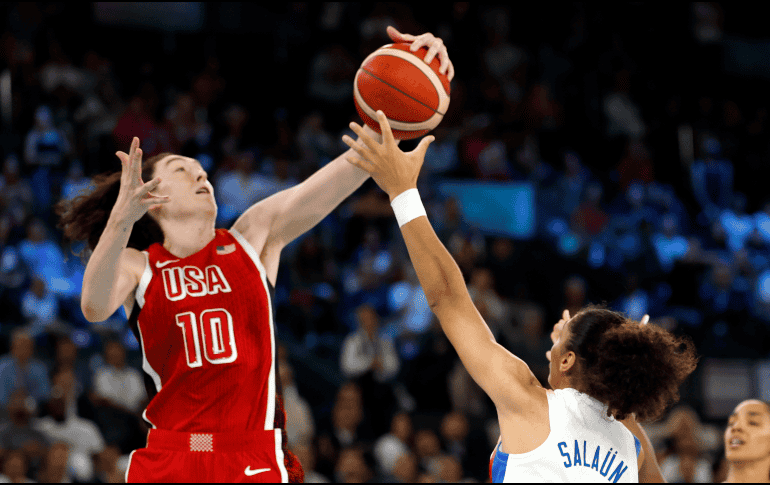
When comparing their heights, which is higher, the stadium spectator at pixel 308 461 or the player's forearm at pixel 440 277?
the player's forearm at pixel 440 277

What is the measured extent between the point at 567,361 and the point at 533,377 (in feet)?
0.77

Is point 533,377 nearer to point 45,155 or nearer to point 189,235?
point 189,235

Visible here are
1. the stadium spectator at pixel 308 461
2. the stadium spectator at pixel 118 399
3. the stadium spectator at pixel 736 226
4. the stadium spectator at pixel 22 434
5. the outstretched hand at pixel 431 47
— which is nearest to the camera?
the outstretched hand at pixel 431 47

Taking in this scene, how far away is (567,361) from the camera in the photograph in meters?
2.87

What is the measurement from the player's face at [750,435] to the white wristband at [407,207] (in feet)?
9.66

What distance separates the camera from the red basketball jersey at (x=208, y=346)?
317 centimetres

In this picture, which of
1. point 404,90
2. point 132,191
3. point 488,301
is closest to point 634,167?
point 488,301

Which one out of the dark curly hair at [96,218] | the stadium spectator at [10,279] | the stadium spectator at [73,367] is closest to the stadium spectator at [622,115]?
the stadium spectator at [73,367]

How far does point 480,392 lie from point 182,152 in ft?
14.9

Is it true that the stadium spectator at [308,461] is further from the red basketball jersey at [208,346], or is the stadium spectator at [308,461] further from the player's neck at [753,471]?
the red basketball jersey at [208,346]

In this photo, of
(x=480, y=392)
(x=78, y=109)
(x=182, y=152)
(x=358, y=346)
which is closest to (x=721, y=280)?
(x=480, y=392)

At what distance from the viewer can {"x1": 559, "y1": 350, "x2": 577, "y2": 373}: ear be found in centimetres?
284

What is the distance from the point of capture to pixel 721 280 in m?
10.8

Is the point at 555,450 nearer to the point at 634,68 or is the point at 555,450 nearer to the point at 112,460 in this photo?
the point at 112,460
